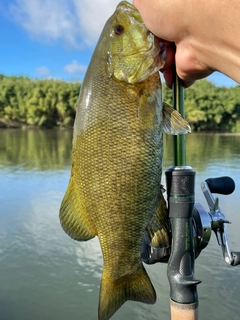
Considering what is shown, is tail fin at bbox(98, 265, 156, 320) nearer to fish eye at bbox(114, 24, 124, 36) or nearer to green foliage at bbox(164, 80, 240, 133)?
fish eye at bbox(114, 24, 124, 36)

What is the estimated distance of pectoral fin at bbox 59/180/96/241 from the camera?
4.76 ft

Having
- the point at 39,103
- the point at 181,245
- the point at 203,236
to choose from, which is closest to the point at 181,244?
the point at 181,245

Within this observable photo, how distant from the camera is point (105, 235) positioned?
1.45 m

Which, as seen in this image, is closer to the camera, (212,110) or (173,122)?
(173,122)

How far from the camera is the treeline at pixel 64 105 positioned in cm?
3659

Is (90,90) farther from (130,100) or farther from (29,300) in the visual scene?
(29,300)

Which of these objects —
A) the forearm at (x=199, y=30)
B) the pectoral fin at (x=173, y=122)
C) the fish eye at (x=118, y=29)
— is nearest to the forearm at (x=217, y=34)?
the forearm at (x=199, y=30)

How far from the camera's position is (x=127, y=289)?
4.91ft

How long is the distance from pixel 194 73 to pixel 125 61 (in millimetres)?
264

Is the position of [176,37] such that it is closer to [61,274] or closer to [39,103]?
[61,274]

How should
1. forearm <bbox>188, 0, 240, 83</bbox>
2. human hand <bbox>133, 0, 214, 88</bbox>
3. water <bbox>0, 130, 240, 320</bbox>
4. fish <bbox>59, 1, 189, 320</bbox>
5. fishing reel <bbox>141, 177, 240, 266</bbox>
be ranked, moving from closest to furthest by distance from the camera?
forearm <bbox>188, 0, 240, 83</bbox>
human hand <bbox>133, 0, 214, 88</bbox>
fish <bbox>59, 1, 189, 320</bbox>
fishing reel <bbox>141, 177, 240, 266</bbox>
water <bbox>0, 130, 240, 320</bbox>

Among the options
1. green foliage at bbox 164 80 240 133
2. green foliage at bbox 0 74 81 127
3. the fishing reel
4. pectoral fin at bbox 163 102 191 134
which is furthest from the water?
green foliage at bbox 0 74 81 127

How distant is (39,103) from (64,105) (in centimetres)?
283

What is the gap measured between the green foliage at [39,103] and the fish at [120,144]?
119ft
